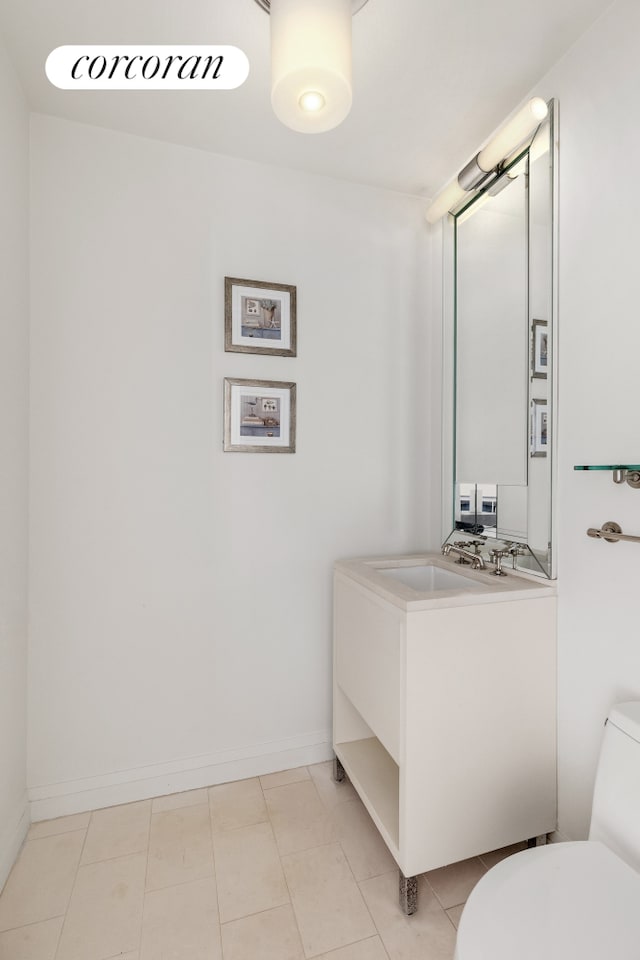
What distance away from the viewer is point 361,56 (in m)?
1.37

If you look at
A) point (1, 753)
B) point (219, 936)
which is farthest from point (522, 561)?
point (1, 753)

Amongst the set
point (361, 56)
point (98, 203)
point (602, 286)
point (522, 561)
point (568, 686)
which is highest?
point (361, 56)

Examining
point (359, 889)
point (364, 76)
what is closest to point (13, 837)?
point (359, 889)

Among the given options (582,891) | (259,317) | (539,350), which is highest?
(259,317)

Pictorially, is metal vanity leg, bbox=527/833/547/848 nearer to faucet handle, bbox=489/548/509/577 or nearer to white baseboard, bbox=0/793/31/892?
faucet handle, bbox=489/548/509/577

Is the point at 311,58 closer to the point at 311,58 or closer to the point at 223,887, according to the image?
the point at 311,58

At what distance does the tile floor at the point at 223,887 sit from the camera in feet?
3.90

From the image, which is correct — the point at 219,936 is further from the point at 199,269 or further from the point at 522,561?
the point at 199,269

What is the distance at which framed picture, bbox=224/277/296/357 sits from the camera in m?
1.80

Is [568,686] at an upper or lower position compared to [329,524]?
lower

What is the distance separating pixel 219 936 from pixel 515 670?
103 centimetres

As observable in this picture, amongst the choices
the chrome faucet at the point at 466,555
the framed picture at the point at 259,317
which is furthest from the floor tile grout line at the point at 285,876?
the framed picture at the point at 259,317

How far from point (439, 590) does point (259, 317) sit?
3.97 ft

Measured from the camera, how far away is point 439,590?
1.61 m
